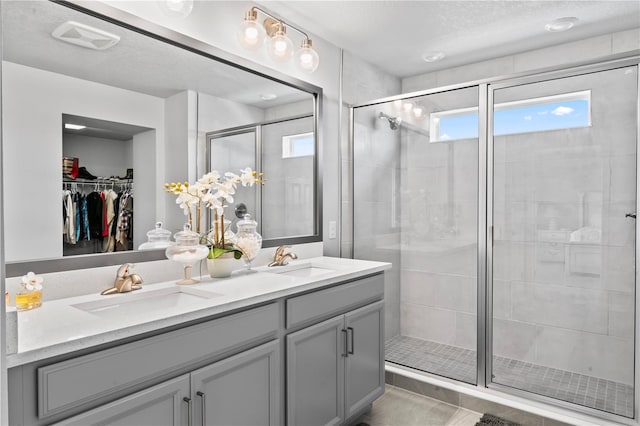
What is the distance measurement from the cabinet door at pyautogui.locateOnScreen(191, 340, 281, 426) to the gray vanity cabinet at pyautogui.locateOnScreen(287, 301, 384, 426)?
107mm

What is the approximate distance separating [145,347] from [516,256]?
7.22 ft

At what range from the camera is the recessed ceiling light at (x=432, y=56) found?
122 inches

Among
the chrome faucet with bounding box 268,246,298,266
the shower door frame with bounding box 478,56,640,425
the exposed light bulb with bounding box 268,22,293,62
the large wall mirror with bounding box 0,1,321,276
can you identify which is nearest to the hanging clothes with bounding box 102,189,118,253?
the large wall mirror with bounding box 0,1,321,276

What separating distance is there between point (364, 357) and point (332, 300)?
466 millimetres

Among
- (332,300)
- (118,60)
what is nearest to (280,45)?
(118,60)

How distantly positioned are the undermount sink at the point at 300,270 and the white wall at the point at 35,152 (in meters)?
1.08

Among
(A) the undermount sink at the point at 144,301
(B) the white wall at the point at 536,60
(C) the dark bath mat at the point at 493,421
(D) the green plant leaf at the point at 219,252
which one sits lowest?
(C) the dark bath mat at the point at 493,421

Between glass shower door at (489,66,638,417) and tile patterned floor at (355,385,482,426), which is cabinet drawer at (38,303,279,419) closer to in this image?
tile patterned floor at (355,385,482,426)

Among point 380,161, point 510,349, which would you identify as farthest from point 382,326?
point 380,161

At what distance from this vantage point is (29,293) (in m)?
1.38

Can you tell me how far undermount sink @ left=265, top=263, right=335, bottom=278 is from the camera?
229 cm

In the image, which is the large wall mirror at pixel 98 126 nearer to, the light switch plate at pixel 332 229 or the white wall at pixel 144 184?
the white wall at pixel 144 184

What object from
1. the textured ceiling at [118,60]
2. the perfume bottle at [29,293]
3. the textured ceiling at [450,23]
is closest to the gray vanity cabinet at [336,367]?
the perfume bottle at [29,293]

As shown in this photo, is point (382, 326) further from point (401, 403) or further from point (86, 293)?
point (86, 293)
